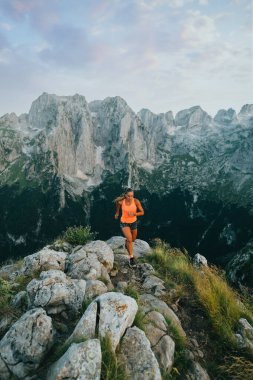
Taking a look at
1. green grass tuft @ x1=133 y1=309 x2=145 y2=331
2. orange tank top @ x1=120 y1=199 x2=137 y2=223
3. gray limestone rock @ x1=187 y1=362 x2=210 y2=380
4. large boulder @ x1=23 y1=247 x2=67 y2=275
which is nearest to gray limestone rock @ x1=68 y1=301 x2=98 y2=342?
green grass tuft @ x1=133 y1=309 x2=145 y2=331

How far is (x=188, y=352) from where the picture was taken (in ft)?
25.9

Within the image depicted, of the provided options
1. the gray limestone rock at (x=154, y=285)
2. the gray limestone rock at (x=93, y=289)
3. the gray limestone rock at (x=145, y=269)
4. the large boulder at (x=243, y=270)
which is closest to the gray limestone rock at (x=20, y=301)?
the gray limestone rock at (x=93, y=289)

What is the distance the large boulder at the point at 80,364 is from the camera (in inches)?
234

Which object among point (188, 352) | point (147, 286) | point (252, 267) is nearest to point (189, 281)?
point (147, 286)

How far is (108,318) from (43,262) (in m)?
6.11

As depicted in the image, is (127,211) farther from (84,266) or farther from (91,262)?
(84,266)

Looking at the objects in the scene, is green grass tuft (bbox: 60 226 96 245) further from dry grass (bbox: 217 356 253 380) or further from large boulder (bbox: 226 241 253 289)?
large boulder (bbox: 226 241 253 289)

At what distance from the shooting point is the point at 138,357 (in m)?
7.02

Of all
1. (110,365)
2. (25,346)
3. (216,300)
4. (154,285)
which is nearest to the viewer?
(110,365)

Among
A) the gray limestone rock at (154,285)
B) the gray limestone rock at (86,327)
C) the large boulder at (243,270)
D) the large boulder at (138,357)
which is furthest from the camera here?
the large boulder at (243,270)

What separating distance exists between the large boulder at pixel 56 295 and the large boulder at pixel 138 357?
2.27 m

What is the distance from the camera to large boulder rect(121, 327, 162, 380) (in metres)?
6.64

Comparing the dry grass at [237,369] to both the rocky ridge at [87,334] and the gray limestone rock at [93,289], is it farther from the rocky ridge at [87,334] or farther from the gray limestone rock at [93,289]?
the gray limestone rock at [93,289]

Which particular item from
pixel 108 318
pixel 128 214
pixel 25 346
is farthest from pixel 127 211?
pixel 25 346
